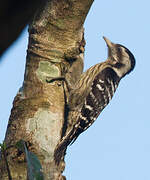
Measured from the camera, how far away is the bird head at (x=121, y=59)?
6195 millimetres

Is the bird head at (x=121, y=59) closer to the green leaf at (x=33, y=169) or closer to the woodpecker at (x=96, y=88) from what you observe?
the woodpecker at (x=96, y=88)

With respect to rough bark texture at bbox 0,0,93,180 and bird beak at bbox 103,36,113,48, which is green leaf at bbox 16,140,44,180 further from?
bird beak at bbox 103,36,113,48

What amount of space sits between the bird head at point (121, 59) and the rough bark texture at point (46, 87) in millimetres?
2940

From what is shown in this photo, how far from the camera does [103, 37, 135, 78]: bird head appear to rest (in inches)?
244

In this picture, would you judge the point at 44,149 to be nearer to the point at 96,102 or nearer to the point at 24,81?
the point at 24,81

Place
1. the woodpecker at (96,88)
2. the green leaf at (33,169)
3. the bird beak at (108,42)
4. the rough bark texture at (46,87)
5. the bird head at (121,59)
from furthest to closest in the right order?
the bird beak at (108,42), the bird head at (121,59), the woodpecker at (96,88), the rough bark texture at (46,87), the green leaf at (33,169)

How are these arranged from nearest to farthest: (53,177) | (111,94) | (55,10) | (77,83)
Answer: (53,177), (55,10), (77,83), (111,94)

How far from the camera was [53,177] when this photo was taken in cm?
273

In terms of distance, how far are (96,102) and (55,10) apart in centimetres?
269

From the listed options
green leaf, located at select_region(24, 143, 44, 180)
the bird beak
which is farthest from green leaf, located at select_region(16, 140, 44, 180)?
the bird beak

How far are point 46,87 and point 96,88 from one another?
2625mm

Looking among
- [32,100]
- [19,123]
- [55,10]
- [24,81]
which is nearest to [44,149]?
[19,123]

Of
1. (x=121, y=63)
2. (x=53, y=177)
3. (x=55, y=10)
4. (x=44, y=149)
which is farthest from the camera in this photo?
(x=121, y=63)

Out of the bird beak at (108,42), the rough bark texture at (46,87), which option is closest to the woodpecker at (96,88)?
the bird beak at (108,42)
